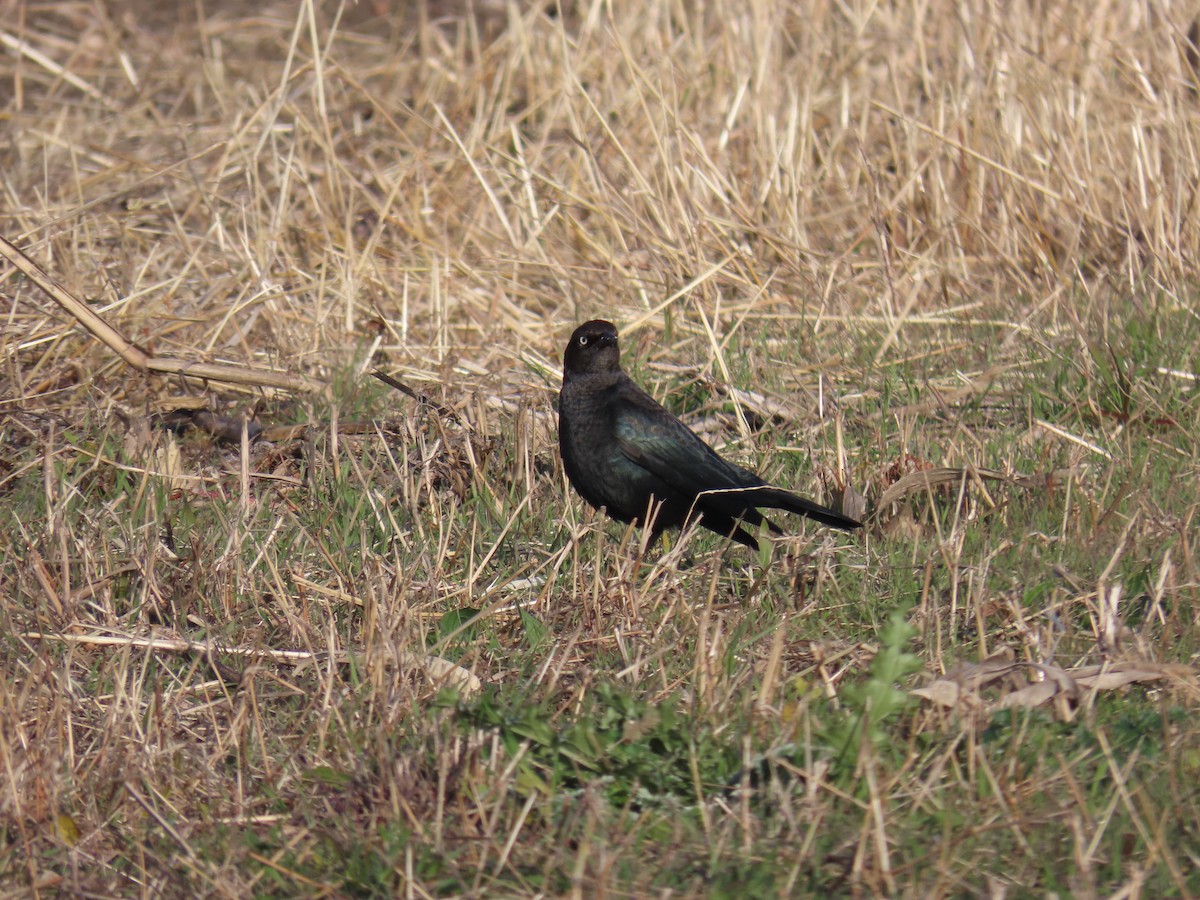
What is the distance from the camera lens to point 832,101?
23.1 feet

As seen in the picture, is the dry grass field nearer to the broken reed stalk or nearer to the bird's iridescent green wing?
the broken reed stalk

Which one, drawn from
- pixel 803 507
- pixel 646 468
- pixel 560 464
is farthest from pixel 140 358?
pixel 803 507

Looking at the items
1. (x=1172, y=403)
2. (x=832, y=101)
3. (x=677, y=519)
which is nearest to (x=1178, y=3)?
(x=832, y=101)

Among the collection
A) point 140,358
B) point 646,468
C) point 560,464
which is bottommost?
point 560,464

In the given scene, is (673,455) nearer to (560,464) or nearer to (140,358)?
(560,464)

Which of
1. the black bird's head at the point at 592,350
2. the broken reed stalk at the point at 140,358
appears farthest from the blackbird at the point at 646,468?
the broken reed stalk at the point at 140,358

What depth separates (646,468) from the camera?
4375mm

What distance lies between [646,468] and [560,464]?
0.52 metres

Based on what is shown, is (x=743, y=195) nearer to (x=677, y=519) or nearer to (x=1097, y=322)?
(x=1097, y=322)

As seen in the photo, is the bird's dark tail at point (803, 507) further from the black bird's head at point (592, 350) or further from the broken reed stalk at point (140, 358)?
the broken reed stalk at point (140, 358)

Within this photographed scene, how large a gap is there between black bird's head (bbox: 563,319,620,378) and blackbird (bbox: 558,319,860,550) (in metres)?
0.14

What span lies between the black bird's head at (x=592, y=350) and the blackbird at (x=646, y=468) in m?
0.14

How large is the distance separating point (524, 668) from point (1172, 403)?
2617 millimetres

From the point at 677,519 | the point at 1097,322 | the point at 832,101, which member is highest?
the point at 832,101
